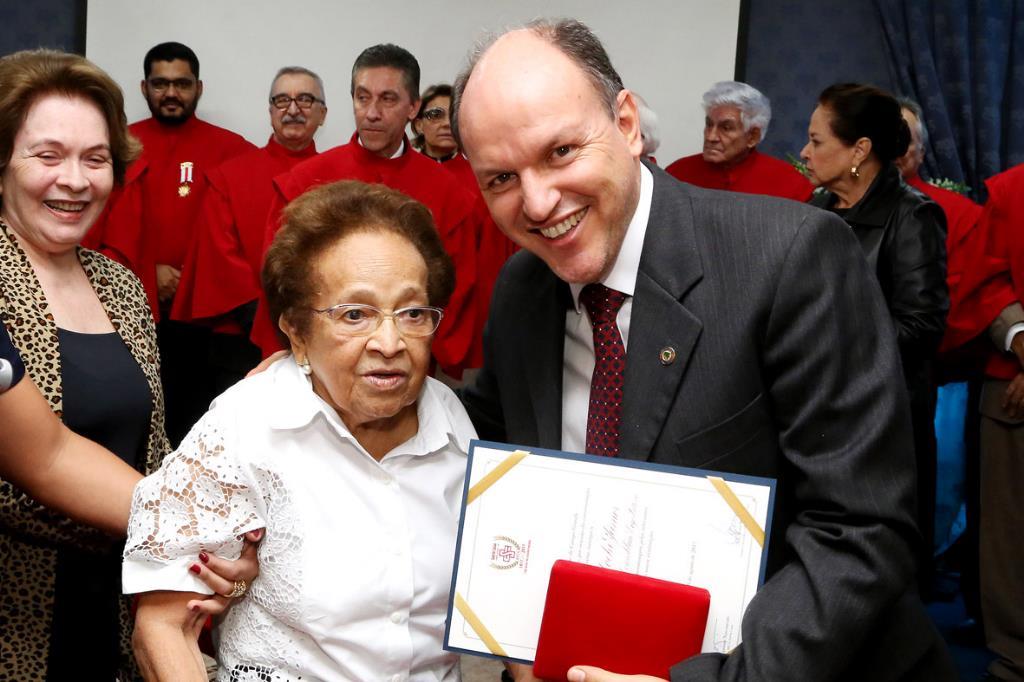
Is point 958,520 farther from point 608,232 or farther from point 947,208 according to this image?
point 608,232

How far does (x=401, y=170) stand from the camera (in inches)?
183

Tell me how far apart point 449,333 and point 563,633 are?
10.0ft

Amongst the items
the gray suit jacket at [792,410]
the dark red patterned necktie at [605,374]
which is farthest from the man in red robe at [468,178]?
the gray suit jacket at [792,410]

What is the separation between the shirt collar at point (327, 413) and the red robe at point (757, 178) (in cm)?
390

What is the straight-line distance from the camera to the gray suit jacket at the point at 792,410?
4.59 feet

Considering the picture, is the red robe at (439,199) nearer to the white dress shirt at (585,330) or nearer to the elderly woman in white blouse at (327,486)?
the elderly woman in white blouse at (327,486)

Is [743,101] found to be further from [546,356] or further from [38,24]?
[38,24]

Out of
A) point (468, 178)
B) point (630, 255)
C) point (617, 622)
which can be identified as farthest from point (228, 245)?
point (617, 622)

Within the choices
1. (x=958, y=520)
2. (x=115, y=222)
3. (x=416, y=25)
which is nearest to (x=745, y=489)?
(x=115, y=222)

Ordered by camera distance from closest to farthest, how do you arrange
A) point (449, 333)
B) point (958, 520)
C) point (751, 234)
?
point (751, 234), point (449, 333), point (958, 520)

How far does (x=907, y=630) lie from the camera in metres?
1.54

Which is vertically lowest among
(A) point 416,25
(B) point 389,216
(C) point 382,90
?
(B) point 389,216

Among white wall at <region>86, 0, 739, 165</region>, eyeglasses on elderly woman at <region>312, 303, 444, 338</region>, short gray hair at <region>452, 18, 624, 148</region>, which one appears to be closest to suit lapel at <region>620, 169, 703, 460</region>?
short gray hair at <region>452, 18, 624, 148</region>

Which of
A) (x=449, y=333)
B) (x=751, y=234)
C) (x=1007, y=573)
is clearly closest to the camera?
(x=751, y=234)
